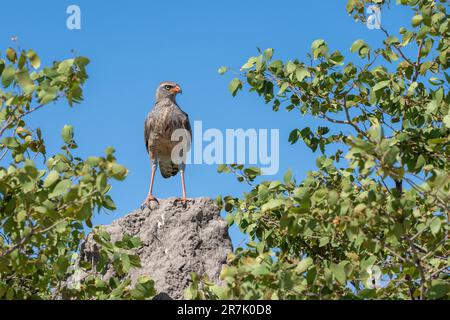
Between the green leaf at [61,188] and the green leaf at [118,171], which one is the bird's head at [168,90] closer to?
the green leaf at [61,188]

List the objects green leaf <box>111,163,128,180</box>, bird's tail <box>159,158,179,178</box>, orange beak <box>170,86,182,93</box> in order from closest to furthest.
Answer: green leaf <box>111,163,128,180</box> < bird's tail <box>159,158,179,178</box> < orange beak <box>170,86,182,93</box>

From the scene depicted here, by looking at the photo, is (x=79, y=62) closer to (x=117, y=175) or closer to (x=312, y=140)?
Answer: (x=117, y=175)

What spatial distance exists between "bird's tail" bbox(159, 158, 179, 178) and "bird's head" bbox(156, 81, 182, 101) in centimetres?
141

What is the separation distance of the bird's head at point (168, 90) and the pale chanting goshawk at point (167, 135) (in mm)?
36

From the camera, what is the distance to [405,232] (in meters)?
7.52

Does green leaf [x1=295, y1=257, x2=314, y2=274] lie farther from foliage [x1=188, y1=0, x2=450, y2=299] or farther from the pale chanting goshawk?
the pale chanting goshawk

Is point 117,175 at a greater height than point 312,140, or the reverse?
point 312,140

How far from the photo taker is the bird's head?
15529 millimetres

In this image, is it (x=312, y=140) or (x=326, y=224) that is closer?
(x=326, y=224)

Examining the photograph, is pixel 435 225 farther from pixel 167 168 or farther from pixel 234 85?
pixel 167 168

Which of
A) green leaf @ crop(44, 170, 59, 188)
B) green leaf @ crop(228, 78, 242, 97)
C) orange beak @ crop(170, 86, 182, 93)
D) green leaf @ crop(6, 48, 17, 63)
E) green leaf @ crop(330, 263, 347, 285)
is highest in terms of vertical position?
orange beak @ crop(170, 86, 182, 93)

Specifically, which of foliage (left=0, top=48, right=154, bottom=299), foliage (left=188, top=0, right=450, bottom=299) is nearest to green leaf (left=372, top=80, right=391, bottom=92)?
foliage (left=188, top=0, right=450, bottom=299)
